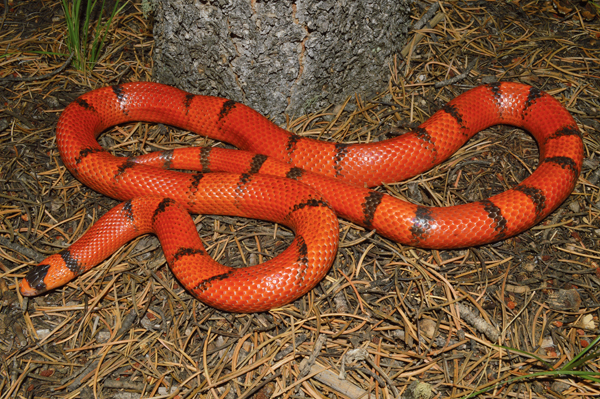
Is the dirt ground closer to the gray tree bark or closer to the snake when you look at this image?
the snake

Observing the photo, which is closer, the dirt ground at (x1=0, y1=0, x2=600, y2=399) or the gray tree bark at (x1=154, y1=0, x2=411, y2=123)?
the dirt ground at (x1=0, y1=0, x2=600, y2=399)

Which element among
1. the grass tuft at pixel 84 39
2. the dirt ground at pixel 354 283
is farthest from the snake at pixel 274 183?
the grass tuft at pixel 84 39

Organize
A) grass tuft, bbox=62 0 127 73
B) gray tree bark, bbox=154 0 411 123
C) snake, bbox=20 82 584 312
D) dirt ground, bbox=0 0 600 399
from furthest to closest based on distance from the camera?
grass tuft, bbox=62 0 127 73 → gray tree bark, bbox=154 0 411 123 → snake, bbox=20 82 584 312 → dirt ground, bbox=0 0 600 399

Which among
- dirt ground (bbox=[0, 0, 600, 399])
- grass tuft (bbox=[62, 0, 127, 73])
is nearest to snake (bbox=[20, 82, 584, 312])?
dirt ground (bbox=[0, 0, 600, 399])

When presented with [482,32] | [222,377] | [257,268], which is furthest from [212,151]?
[482,32]

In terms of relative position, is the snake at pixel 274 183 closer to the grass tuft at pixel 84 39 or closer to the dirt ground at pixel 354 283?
the dirt ground at pixel 354 283

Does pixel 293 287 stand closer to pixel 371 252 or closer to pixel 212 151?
pixel 371 252

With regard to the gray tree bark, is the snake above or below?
below

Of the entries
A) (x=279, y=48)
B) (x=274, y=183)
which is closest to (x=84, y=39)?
(x=279, y=48)
